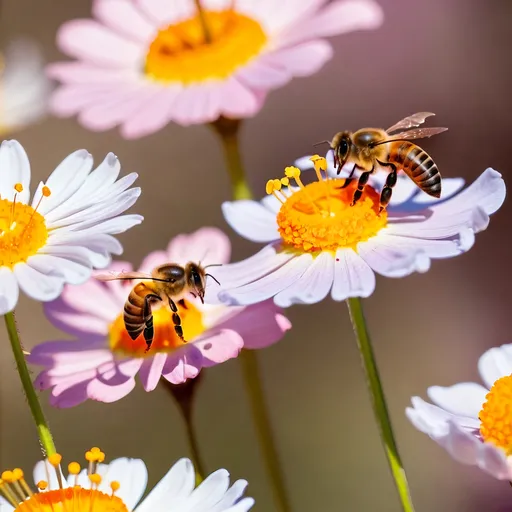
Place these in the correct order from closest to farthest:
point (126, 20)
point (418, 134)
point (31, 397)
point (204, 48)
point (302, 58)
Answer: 1. point (31, 397)
2. point (418, 134)
3. point (302, 58)
4. point (204, 48)
5. point (126, 20)

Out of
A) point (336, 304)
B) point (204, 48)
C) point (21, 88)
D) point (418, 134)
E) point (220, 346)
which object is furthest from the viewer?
point (336, 304)

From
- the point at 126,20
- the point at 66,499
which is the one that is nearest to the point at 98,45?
the point at 126,20

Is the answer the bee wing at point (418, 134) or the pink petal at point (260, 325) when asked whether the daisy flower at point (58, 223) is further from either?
the bee wing at point (418, 134)

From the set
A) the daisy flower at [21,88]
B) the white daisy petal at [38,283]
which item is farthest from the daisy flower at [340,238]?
the daisy flower at [21,88]

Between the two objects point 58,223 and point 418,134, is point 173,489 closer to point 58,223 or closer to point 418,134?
point 58,223

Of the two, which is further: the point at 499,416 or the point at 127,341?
the point at 127,341

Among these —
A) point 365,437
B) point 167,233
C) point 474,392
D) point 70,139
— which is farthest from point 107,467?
point 70,139

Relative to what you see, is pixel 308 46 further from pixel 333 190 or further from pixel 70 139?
pixel 70 139

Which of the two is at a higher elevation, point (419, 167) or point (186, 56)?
point (186, 56)

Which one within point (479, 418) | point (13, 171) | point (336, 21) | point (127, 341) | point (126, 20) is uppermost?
point (126, 20)
